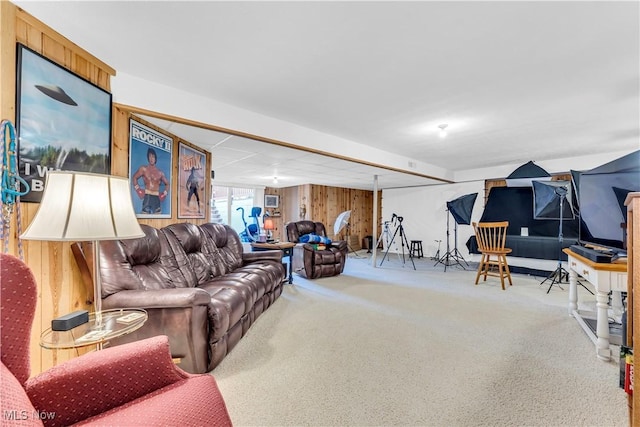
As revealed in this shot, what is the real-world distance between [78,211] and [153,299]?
2.78ft

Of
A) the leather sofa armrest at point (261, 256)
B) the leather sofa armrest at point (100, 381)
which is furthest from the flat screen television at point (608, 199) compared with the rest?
the leather sofa armrest at point (261, 256)

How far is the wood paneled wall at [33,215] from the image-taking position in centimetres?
145

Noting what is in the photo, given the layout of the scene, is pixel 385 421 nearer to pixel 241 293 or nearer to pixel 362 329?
pixel 362 329

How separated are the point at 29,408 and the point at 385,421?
1.51m

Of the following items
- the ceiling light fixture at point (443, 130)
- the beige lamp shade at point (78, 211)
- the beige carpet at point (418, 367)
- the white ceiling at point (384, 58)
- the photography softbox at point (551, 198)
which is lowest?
the beige carpet at point (418, 367)

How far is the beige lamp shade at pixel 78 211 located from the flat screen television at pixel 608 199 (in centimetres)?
356

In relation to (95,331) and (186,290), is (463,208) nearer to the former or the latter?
(186,290)

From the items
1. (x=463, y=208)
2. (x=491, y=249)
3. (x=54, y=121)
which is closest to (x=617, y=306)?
(x=491, y=249)

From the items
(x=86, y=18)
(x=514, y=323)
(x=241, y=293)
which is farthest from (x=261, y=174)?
(x=514, y=323)

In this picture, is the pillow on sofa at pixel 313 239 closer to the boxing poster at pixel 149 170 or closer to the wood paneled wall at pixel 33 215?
the boxing poster at pixel 149 170

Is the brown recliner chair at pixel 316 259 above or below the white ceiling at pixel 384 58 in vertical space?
below

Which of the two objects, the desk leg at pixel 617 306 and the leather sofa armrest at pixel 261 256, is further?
the leather sofa armrest at pixel 261 256

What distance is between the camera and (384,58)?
2.00 metres

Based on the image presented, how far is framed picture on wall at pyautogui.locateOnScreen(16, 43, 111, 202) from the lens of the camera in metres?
1.52
